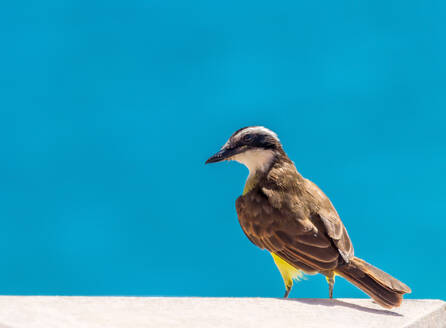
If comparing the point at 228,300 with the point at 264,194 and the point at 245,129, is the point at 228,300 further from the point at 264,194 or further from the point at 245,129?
the point at 245,129

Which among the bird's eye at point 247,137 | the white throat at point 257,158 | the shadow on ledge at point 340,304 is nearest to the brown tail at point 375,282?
the shadow on ledge at point 340,304

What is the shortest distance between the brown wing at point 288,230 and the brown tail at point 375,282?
128mm

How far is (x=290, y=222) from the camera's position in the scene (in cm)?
484

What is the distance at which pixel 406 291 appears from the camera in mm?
4207

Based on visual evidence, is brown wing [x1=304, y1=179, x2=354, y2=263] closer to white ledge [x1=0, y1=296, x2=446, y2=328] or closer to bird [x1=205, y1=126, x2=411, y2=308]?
bird [x1=205, y1=126, x2=411, y2=308]

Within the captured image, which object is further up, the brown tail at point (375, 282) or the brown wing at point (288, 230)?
the brown wing at point (288, 230)

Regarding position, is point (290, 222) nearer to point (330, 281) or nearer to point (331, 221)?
point (331, 221)

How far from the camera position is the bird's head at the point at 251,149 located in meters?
5.38

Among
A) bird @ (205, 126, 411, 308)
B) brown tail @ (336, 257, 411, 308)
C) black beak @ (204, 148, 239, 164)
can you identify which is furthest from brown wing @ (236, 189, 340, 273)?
black beak @ (204, 148, 239, 164)

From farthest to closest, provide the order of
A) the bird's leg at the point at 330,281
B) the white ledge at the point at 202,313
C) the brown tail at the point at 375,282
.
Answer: the bird's leg at the point at 330,281 < the brown tail at the point at 375,282 < the white ledge at the point at 202,313

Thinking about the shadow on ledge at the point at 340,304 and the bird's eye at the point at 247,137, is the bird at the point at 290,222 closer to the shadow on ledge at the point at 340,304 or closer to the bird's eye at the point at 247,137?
the bird's eye at the point at 247,137

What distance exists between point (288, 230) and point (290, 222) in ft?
0.24

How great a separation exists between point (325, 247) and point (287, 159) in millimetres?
1138

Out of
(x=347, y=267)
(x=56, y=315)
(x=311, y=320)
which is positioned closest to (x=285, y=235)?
(x=347, y=267)
